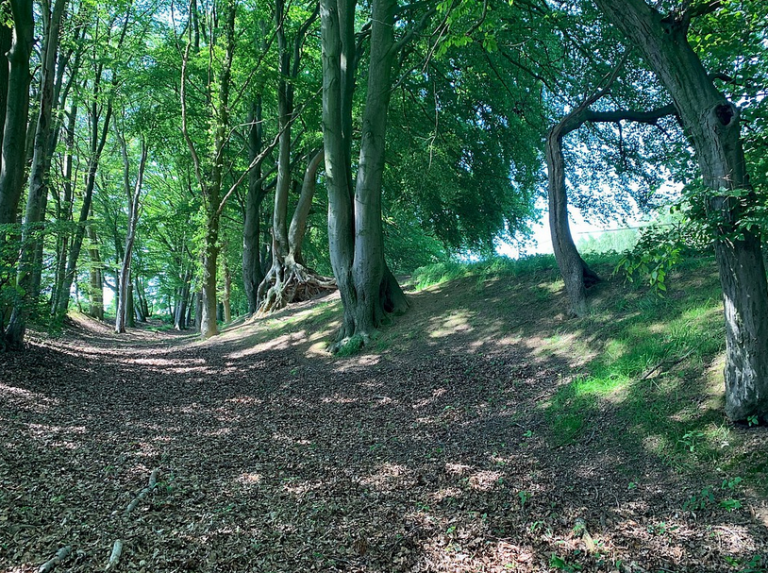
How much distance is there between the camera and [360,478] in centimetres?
411

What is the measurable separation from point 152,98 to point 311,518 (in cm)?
1382

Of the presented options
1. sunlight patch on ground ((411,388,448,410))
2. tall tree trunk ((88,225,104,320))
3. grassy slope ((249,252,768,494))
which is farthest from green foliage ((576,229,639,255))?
tall tree trunk ((88,225,104,320))

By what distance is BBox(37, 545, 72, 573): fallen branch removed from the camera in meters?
2.57

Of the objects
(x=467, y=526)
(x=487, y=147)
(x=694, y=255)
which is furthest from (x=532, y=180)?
(x=467, y=526)

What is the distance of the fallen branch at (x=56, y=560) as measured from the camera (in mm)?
2573

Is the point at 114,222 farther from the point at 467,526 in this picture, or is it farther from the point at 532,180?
the point at 467,526

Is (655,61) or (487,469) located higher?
(655,61)

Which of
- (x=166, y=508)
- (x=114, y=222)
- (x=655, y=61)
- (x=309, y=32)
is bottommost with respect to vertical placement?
(x=166, y=508)

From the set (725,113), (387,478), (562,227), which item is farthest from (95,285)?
(725,113)

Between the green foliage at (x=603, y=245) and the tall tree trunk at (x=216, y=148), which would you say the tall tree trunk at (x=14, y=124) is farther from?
the green foliage at (x=603, y=245)

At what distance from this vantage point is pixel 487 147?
10828 millimetres

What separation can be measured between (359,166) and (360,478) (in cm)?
615

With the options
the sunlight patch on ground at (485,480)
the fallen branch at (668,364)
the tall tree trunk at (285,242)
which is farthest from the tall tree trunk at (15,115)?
the fallen branch at (668,364)

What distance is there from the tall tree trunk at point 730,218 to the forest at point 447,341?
20 mm
